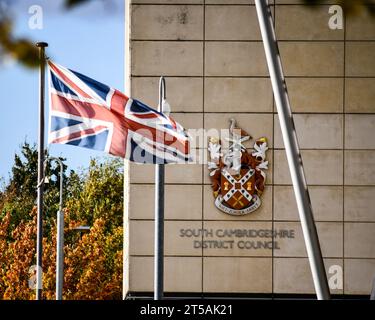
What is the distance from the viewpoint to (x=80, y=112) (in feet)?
37.6

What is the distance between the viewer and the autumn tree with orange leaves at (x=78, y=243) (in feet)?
154

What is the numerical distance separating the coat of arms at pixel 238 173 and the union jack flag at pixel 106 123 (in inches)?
334

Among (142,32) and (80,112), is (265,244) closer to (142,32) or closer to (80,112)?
(142,32)

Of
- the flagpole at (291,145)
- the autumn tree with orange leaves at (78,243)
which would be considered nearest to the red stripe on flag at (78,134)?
the flagpole at (291,145)

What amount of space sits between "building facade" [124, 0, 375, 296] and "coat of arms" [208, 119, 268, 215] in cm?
19

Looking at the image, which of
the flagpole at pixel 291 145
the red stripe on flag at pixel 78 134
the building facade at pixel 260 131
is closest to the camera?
the flagpole at pixel 291 145

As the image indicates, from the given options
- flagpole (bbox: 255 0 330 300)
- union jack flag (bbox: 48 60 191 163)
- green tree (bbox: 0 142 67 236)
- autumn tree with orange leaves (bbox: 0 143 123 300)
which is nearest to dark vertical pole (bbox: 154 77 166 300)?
union jack flag (bbox: 48 60 191 163)

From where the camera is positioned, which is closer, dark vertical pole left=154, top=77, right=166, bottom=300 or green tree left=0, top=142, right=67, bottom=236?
dark vertical pole left=154, top=77, right=166, bottom=300

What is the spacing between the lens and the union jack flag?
11156mm

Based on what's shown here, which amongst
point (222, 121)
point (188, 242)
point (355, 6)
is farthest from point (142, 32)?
point (355, 6)

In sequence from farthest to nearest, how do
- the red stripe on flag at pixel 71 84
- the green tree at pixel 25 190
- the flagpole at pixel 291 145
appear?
the green tree at pixel 25 190 < the red stripe on flag at pixel 71 84 < the flagpole at pixel 291 145

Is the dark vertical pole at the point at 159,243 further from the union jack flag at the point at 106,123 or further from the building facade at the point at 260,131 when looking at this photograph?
the building facade at the point at 260,131

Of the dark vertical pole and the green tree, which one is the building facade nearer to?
the dark vertical pole

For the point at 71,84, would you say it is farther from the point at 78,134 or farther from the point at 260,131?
the point at 260,131
